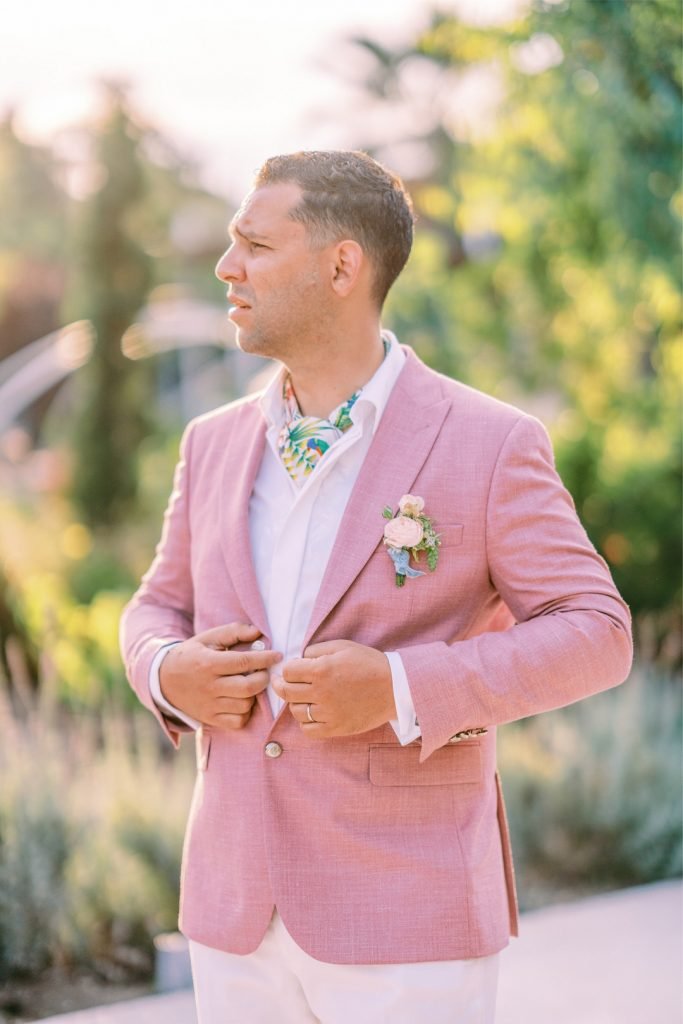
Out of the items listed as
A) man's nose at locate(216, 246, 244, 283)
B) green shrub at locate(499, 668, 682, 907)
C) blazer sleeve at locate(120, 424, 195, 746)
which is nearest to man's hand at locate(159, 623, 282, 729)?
blazer sleeve at locate(120, 424, 195, 746)

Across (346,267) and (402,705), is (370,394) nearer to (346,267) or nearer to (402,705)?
(346,267)

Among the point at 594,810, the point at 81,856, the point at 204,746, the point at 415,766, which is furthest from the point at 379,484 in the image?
the point at 594,810

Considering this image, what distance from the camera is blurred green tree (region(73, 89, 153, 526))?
1248cm

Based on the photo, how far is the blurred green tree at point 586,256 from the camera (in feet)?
17.8

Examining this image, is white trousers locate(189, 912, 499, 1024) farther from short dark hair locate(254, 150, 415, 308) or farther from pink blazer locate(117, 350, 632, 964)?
short dark hair locate(254, 150, 415, 308)

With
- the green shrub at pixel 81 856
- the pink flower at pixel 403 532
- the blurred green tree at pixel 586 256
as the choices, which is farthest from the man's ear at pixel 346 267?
the blurred green tree at pixel 586 256

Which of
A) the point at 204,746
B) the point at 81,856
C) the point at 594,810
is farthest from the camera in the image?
the point at 594,810

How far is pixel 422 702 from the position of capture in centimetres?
179

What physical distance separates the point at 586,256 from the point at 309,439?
5434 millimetres

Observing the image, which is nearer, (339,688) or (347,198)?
(339,688)

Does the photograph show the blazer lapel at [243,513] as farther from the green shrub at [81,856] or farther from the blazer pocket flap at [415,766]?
the green shrub at [81,856]

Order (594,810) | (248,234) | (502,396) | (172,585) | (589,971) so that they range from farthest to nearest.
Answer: (502,396)
(594,810)
(589,971)
(172,585)
(248,234)

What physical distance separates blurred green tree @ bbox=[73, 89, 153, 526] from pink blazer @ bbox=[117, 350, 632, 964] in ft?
35.7

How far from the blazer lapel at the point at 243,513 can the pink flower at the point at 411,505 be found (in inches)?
11.5
